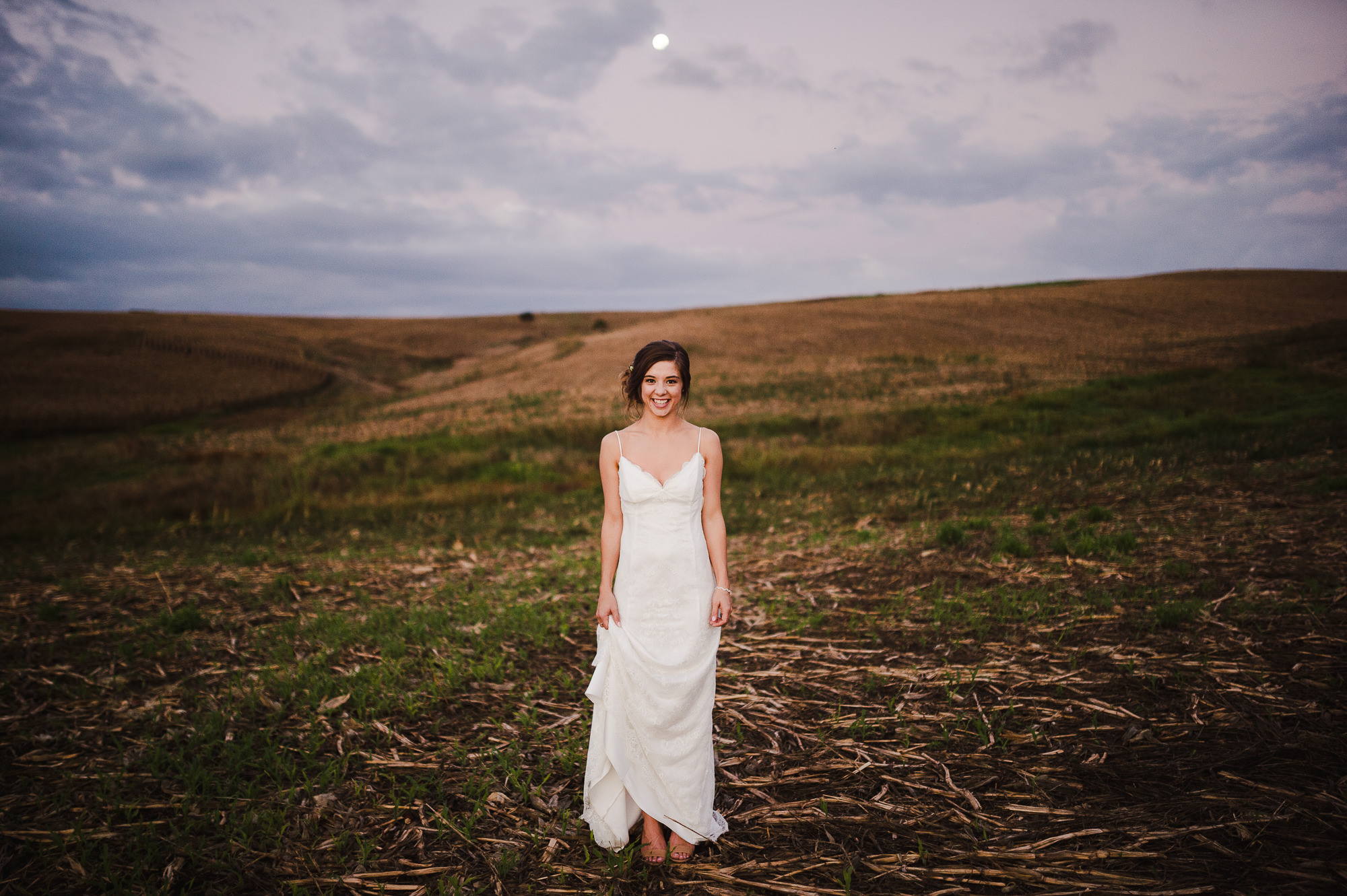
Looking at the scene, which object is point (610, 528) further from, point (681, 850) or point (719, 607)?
point (681, 850)

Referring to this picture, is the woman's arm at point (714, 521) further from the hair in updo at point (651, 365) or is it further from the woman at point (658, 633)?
the hair in updo at point (651, 365)

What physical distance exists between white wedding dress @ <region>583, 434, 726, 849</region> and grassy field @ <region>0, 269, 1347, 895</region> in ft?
1.59

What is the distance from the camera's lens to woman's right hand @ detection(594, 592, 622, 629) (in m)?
3.82

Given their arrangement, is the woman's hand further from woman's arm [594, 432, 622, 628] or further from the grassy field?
the grassy field

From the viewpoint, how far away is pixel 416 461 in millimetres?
21656

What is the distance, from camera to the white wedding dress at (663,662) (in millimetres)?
3748

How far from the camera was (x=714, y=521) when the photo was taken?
3984 millimetres

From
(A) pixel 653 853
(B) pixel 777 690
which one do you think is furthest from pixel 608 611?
(B) pixel 777 690

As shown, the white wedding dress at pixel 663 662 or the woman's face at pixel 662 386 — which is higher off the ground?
the woman's face at pixel 662 386

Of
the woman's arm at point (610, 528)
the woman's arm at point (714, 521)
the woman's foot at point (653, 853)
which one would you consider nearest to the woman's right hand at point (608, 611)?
the woman's arm at point (610, 528)

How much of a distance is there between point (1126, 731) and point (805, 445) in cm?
1660

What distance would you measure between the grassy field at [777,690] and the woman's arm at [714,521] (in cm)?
152

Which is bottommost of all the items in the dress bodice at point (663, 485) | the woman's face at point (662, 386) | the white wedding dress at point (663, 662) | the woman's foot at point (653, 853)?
the woman's foot at point (653, 853)

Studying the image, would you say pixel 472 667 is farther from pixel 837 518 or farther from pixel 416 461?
pixel 416 461
